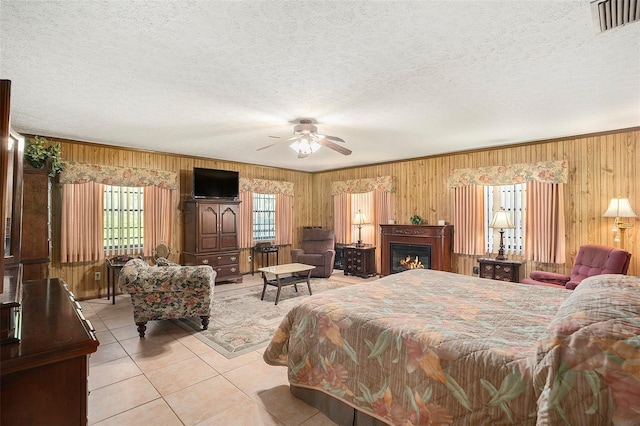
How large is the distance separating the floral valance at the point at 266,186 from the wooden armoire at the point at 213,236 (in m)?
0.69

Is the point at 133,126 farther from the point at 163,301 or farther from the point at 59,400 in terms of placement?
the point at 59,400

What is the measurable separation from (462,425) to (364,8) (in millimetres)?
2241

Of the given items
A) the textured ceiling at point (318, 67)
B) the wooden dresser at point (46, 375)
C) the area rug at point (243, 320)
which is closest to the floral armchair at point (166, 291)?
the area rug at point (243, 320)

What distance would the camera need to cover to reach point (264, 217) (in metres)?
7.56

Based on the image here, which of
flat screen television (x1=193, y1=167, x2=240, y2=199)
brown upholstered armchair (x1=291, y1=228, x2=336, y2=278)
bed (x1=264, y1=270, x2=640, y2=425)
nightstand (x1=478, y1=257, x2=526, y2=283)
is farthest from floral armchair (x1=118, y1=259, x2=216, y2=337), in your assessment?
nightstand (x1=478, y1=257, x2=526, y2=283)

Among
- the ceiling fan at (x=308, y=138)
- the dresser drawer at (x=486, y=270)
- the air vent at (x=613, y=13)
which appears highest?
the air vent at (x=613, y=13)

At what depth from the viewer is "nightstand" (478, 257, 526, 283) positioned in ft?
15.3

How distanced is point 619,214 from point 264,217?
628 centimetres

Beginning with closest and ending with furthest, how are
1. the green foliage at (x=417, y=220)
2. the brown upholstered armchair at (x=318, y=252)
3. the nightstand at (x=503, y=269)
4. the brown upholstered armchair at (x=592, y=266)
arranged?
the brown upholstered armchair at (x=592, y=266) → the nightstand at (x=503, y=269) → the green foliage at (x=417, y=220) → the brown upholstered armchair at (x=318, y=252)

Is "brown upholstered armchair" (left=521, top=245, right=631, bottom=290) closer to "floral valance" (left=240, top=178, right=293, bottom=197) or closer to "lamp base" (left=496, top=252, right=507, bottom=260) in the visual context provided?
"lamp base" (left=496, top=252, right=507, bottom=260)

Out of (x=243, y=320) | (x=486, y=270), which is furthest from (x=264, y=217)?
(x=486, y=270)

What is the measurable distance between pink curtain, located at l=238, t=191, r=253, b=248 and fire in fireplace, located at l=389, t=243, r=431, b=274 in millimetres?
3149

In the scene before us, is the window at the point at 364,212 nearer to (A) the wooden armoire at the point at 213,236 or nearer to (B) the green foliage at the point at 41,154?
(A) the wooden armoire at the point at 213,236

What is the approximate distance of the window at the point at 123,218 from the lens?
5312 mm
